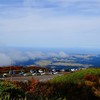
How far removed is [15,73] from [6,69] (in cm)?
302

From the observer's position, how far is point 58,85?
29906mm

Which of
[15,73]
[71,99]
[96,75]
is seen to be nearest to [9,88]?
[71,99]

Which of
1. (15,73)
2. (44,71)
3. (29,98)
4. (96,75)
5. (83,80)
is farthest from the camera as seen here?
(44,71)

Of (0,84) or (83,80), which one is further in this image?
(83,80)

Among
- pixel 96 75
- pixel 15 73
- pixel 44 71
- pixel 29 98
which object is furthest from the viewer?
pixel 44 71

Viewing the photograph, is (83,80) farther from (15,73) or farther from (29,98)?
(15,73)

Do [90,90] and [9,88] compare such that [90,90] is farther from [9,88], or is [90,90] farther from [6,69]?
[6,69]

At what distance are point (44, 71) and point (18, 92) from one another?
37609 millimetres

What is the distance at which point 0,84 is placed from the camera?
73.2ft

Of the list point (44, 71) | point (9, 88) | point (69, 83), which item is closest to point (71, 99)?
point (69, 83)

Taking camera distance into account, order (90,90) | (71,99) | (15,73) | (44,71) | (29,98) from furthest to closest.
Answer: (44,71), (15,73), (90,90), (71,99), (29,98)

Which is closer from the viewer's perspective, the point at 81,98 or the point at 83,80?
the point at 81,98

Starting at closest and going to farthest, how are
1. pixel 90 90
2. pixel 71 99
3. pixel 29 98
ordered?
1. pixel 29 98
2. pixel 71 99
3. pixel 90 90

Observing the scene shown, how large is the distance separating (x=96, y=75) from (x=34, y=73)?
71.2 ft
